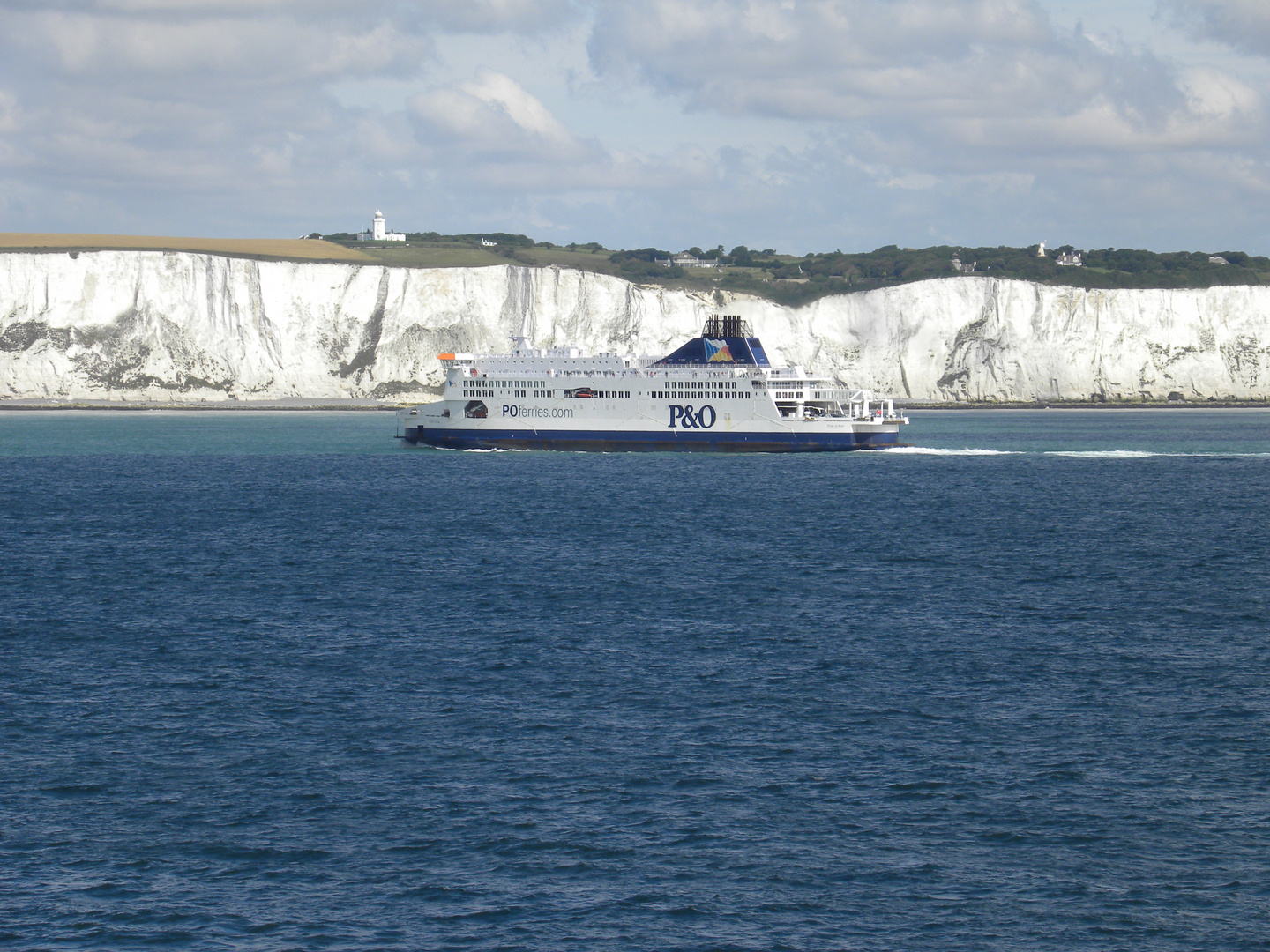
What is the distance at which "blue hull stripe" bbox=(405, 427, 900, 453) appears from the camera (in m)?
71.9

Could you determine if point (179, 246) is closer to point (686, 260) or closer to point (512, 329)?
point (512, 329)

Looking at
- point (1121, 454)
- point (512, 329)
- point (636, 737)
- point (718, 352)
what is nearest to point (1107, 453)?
point (1121, 454)

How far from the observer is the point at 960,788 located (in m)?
16.3

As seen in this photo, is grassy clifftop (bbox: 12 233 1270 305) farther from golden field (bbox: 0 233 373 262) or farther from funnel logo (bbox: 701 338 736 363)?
funnel logo (bbox: 701 338 736 363)

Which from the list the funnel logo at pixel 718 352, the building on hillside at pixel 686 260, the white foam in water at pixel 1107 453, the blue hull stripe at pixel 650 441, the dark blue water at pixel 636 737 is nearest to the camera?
the dark blue water at pixel 636 737

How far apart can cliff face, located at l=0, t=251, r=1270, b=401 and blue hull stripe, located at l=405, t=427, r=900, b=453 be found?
54.0 meters

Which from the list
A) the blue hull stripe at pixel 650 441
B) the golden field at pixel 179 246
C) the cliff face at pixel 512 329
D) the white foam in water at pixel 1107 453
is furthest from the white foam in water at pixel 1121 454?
the golden field at pixel 179 246

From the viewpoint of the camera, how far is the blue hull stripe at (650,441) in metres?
71.9

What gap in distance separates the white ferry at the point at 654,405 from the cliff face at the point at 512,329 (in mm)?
53659

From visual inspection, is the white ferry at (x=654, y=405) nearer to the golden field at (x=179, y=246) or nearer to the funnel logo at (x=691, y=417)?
the funnel logo at (x=691, y=417)

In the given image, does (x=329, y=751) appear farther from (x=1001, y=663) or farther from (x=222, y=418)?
(x=222, y=418)

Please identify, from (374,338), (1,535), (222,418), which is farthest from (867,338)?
(1,535)

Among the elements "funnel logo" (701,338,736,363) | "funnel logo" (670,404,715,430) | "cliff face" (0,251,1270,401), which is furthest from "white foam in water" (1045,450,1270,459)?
"cliff face" (0,251,1270,401)

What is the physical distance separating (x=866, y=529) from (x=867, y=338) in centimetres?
9815
